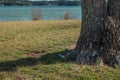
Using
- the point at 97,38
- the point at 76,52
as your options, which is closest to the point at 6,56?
the point at 76,52

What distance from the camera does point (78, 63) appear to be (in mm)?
6211

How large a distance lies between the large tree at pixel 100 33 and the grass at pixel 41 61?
0.20 m

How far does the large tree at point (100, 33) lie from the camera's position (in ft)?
20.1

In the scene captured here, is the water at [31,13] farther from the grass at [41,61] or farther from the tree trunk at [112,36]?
the tree trunk at [112,36]

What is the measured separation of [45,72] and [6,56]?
157 centimetres

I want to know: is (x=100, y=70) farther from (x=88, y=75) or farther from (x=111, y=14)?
(x=111, y=14)

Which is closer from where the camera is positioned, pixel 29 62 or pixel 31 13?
pixel 29 62

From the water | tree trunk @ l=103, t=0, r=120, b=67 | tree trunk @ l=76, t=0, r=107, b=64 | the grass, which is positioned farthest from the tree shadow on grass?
the water

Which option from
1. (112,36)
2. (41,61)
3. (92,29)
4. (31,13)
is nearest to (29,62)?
(41,61)

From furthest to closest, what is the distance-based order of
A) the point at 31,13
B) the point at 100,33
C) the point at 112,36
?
1. the point at 31,13
2. the point at 100,33
3. the point at 112,36

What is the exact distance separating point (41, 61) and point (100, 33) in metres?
1.24

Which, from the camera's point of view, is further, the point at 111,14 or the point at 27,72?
the point at 111,14

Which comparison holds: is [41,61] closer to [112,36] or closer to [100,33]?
[100,33]

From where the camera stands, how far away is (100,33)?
6.29 m
